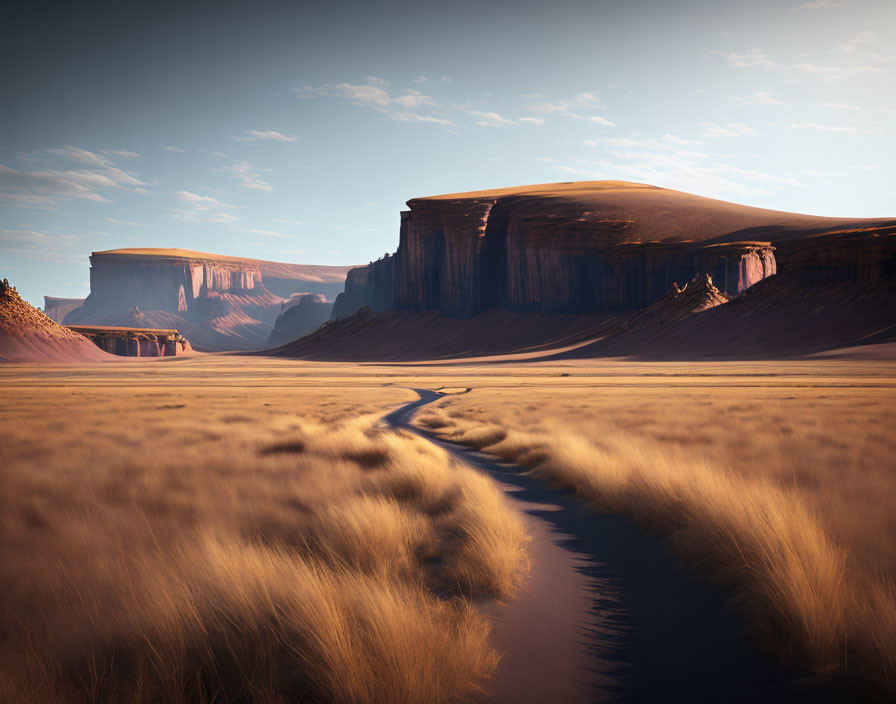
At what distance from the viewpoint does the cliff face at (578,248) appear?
94312 millimetres

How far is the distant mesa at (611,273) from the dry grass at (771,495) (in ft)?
188

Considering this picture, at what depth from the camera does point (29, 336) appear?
93.2 m

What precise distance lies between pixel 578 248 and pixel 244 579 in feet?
360

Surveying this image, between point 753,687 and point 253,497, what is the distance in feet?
19.9

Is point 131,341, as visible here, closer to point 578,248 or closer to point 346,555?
point 578,248

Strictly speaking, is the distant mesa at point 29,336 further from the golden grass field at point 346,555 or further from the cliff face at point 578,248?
the golden grass field at point 346,555

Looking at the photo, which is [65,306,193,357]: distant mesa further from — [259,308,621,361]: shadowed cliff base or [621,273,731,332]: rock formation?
[621,273,731,332]: rock formation

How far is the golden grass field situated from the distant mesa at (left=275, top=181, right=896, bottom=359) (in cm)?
6551

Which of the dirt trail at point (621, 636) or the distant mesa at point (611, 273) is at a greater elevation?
the distant mesa at point (611, 273)

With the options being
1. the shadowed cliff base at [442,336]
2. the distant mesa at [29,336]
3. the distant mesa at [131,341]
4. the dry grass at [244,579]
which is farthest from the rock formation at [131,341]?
the dry grass at [244,579]

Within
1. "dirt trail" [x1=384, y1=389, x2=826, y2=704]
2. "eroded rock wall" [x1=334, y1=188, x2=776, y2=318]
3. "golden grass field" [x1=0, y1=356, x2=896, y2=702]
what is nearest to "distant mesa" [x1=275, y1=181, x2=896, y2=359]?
"eroded rock wall" [x1=334, y1=188, x2=776, y2=318]

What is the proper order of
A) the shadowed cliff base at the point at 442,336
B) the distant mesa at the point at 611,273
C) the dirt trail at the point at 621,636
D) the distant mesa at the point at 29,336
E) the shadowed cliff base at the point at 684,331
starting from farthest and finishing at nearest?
the shadowed cliff base at the point at 442,336, the distant mesa at the point at 29,336, the distant mesa at the point at 611,273, the shadowed cliff base at the point at 684,331, the dirt trail at the point at 621,636

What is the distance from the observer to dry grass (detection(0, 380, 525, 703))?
9.87ft

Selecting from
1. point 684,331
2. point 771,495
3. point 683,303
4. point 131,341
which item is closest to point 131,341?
point 131,341
